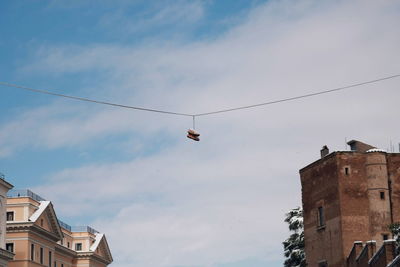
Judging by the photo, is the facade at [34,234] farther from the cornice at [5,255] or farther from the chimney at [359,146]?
the chimney at [359,146]

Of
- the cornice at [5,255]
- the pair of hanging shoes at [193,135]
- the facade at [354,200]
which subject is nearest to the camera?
the pair of hanging shoes at [193,135]

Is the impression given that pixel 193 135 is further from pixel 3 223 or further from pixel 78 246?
pixel 78 246

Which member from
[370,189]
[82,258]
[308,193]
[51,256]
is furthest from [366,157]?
[82,258]

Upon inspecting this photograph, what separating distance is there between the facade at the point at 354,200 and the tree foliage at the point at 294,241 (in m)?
19.1

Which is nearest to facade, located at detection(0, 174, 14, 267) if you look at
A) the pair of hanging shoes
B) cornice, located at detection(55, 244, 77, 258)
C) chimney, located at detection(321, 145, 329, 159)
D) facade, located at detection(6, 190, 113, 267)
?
facade, located at detection(6, 190, 113, 267)

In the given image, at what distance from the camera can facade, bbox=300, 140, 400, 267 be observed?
1758 inches

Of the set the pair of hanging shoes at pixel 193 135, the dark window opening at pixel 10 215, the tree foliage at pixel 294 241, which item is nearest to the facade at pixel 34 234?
the dark window opening at pixel 10 215

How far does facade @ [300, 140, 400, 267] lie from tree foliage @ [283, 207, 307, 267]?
19.1 m

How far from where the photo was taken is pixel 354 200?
45.2 metres

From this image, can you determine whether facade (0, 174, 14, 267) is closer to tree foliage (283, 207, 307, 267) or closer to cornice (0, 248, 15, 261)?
cornice (0, 248, 15, 261)

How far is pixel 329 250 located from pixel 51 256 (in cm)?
3467

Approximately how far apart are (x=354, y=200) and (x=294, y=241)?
23168mm

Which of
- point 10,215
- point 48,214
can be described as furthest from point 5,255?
point 48,214

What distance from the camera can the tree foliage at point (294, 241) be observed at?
66.6 meters
